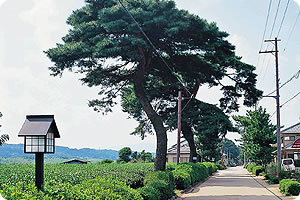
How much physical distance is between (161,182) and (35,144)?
6836mm

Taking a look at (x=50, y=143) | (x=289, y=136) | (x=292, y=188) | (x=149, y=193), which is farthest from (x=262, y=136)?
(x=50, y=143)

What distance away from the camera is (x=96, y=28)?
62.6 feet

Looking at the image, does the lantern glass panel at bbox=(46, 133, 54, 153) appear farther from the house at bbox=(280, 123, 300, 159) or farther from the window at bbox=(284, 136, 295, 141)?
the window at bbox=(284, 136, 295, 141)

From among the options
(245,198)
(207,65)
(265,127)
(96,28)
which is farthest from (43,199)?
(265,127)

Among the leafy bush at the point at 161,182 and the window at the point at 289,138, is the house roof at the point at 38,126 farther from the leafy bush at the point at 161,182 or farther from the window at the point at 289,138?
the window at the point at 289,138

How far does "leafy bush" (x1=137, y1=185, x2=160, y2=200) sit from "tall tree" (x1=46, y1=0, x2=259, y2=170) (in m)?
7.41

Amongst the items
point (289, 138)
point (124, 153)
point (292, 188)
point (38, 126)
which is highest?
point (38, 126)

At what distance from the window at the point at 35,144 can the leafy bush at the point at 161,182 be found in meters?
5.58

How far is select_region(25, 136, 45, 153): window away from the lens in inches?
309

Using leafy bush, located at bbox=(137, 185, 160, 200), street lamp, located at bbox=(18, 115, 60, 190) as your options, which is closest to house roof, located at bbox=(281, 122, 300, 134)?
leafy bush, located at bbox=(137, 185, 160, 200)

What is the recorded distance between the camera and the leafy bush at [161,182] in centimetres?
1334

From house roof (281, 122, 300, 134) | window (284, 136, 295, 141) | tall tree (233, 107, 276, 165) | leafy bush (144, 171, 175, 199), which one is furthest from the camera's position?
house roof (281, 122, 300, 134)

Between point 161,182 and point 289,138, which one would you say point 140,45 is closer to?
point 161,182

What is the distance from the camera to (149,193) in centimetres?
1156
